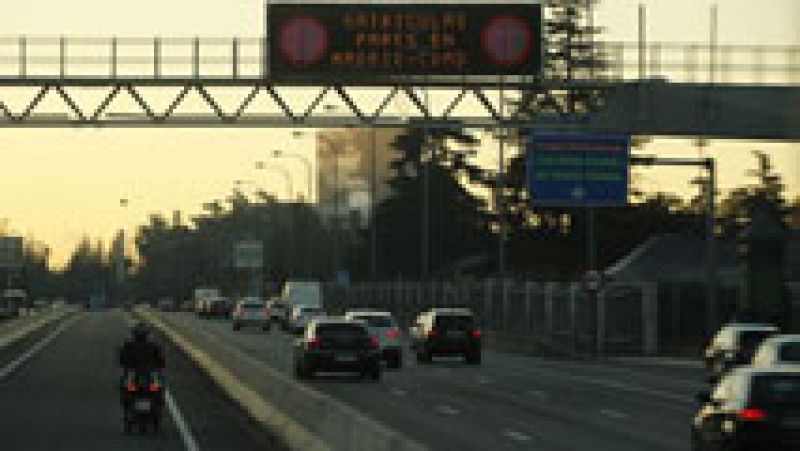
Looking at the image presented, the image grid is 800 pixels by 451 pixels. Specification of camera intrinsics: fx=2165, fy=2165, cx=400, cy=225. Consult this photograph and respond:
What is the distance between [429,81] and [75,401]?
1426cm

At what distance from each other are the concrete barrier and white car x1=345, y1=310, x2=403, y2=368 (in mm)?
4296

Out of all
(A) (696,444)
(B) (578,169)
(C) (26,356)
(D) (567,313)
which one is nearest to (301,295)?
(D) (567,313)

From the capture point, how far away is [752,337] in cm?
4628

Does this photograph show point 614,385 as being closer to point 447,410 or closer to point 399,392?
point 399,392

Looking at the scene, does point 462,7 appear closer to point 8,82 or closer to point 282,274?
point 8,82

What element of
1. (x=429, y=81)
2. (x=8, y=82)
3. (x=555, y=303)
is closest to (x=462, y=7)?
(x=429, y=81)

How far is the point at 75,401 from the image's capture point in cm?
4316

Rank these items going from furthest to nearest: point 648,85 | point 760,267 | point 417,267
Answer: point 417,267 < point 760,267 < point 648,85

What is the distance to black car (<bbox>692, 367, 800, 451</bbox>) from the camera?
2022 cm

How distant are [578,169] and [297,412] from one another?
41.1 meters

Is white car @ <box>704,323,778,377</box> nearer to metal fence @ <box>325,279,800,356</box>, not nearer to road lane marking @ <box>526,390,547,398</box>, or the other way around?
road lane marking @ <box>526,390,547,398</box>

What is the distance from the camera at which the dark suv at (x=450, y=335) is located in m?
63.1

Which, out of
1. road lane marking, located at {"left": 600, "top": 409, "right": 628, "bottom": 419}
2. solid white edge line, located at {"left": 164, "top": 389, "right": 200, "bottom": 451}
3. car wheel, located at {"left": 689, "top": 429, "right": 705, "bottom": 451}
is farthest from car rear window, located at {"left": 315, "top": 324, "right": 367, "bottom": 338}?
car wheel, located at {"left": 689, "top": 429, "right": 705, "bottom": 451}

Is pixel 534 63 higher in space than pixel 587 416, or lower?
higher
